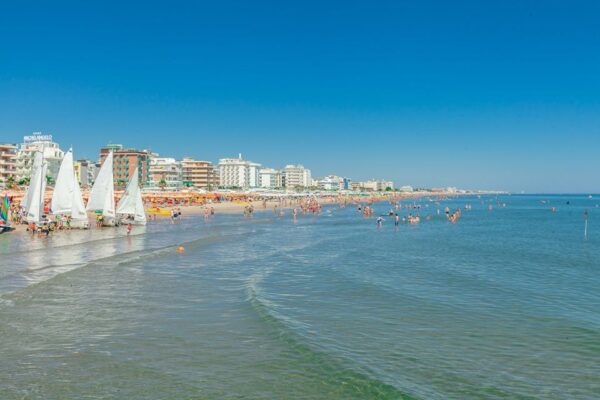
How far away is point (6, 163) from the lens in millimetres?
105875

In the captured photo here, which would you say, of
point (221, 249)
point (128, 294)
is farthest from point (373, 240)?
point (128, 294)

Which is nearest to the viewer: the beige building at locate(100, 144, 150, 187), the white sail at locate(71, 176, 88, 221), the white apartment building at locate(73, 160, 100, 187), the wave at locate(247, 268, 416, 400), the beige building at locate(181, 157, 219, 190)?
the wave at locate(247, 268, 416, 400)

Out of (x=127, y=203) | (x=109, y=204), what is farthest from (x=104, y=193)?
(x=127, y=203)

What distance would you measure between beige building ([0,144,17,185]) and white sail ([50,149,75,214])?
221ft

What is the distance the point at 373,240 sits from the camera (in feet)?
144

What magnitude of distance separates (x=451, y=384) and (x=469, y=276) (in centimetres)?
1519

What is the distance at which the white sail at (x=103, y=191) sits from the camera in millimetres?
48594

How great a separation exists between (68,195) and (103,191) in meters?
3.17

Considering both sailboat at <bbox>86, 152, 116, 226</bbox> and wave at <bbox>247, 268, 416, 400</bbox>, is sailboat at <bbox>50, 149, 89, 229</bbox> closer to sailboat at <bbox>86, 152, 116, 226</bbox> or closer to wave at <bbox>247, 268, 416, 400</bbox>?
sailboat at <bbox>86, 152, 116, 226</bbox>

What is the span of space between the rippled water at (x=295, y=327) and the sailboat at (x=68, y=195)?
16.6 m

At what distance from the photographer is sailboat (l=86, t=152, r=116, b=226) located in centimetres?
4859

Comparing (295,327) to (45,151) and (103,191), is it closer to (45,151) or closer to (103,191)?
(103,191)

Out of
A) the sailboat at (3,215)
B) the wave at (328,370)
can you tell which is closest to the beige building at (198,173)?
the sailboat at (3,215)

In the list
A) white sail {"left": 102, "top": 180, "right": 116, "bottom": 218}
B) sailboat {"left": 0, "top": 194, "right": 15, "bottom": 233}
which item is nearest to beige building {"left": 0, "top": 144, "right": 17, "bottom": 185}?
white sail {"left": 102, "top": 180, "right": 116, "bottom": 218}
